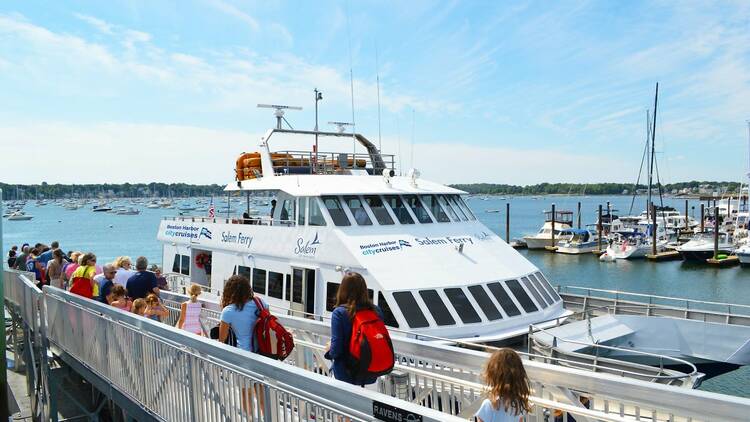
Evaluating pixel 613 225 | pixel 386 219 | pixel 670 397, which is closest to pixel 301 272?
pixel 386 219

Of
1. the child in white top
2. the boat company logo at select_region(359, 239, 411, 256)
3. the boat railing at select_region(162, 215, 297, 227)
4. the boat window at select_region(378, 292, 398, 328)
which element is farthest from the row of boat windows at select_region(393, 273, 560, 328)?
the child in white top

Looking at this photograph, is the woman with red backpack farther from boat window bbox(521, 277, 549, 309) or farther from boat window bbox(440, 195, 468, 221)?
boat window bbox(440, 195, 468, 221)

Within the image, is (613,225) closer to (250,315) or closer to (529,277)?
(529,277)

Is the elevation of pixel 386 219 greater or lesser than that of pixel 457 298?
greater

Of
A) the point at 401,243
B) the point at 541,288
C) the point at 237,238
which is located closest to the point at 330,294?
the point at 401,243

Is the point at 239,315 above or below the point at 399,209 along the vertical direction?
below

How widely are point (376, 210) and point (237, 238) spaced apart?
368 centimetres

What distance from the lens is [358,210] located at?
1242 cm

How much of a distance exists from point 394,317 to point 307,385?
5864 mm

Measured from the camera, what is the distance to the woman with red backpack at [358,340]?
4781mm

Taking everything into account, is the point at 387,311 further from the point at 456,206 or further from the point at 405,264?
the point at 456,206

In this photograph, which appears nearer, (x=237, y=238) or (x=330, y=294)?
(x=330, y=294)

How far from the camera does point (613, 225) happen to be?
240 ft

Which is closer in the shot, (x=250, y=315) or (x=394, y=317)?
(x=250, y=315)
